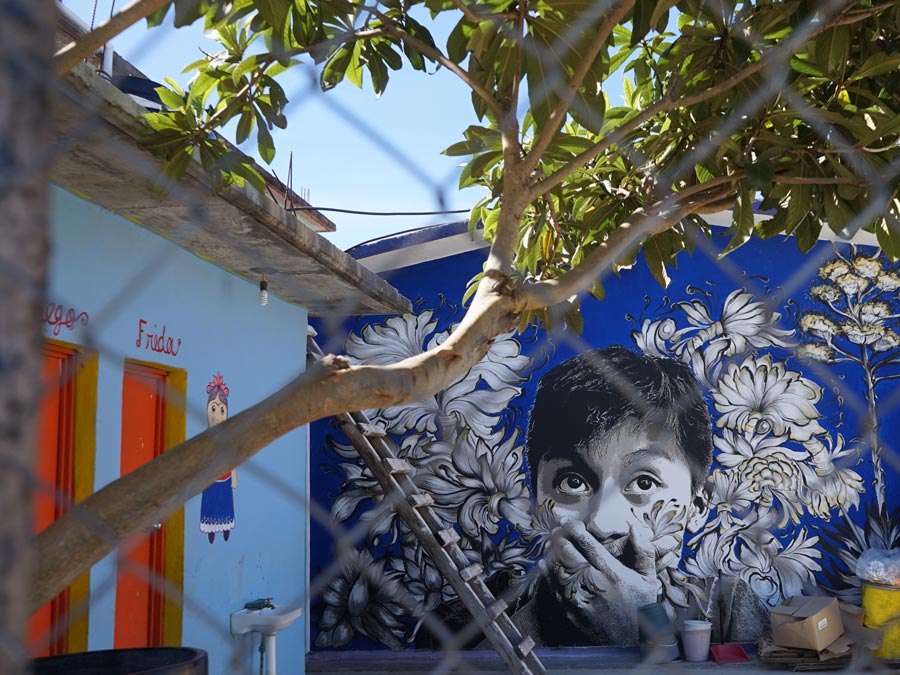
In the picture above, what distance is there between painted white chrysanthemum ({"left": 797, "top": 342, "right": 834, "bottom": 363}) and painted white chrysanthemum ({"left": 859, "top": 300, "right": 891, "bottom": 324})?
419mm

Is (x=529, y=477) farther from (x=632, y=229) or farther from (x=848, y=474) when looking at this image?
(x=632, y=229)

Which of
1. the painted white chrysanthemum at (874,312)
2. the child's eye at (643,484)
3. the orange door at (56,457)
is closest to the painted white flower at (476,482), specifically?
the child's eye at (643,484)

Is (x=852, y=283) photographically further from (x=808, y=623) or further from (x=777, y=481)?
(x=808, y=623)

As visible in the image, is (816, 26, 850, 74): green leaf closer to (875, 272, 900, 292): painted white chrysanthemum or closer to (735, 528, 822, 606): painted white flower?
(735, 528, 822, 606): painted white flower

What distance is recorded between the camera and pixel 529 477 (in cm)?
794

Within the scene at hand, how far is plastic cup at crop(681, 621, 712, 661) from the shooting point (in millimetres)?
7379

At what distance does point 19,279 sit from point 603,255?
4.55 ft

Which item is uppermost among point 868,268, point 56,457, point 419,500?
point 868,268

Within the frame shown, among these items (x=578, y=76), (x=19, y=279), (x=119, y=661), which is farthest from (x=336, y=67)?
(x=19, y=279)

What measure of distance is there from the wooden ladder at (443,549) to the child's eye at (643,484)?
7.28 feet

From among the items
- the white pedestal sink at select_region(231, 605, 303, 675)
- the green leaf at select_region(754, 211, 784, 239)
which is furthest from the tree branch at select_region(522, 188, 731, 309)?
the white pedestal sink at select_region(231, 605, 303, 675)

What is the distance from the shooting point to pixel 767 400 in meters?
7.95

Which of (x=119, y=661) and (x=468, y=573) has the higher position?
(x=119, y=661)

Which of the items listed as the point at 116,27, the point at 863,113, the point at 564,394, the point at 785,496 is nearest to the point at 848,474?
the point at 785,496
